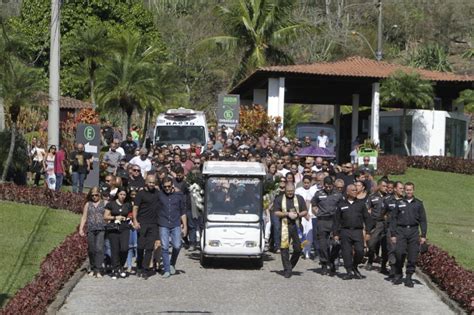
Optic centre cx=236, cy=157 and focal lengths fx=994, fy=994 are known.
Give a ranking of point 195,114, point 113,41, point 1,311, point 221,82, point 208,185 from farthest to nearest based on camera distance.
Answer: point 221,82 < point 113,41 < point 195,114 < point 208,185 < point 1,311

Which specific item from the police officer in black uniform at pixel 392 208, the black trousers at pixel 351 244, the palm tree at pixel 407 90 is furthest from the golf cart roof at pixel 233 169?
the palm tree at pixel 407 90

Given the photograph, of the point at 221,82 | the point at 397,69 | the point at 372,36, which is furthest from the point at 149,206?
the point at 372,36

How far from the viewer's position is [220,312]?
14.5 metres

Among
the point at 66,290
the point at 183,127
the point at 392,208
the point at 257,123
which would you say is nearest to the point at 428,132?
the point at 257,123

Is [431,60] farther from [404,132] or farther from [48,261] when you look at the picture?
[48,261]

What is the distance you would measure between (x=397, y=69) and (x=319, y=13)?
45.8m

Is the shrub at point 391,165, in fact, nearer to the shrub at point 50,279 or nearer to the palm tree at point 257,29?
the palm tree at point 257,29

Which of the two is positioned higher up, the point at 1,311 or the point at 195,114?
the point at 195,114

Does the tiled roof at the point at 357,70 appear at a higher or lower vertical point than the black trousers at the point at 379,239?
higher

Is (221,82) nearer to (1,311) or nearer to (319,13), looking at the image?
(319,13)

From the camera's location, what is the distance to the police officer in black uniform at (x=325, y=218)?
18.5 metres

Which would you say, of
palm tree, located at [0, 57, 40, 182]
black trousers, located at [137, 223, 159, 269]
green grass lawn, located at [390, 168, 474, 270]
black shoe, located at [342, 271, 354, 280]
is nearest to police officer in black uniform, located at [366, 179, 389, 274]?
black shoe, located at [342, 271, 354, 280]

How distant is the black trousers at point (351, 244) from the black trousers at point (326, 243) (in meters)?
0.42

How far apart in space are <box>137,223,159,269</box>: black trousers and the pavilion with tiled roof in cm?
2474
